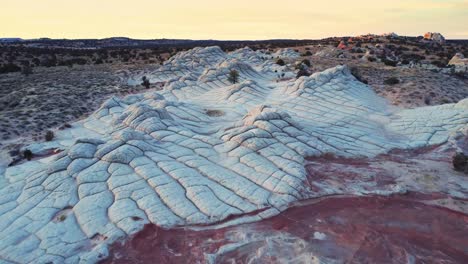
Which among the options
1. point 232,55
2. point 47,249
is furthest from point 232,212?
point 232,55

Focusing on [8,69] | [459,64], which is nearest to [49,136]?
[8,69]

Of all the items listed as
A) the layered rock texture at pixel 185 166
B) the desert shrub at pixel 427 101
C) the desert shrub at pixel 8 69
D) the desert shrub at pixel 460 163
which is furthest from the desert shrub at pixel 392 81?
the desert shrub at pixel 8 69

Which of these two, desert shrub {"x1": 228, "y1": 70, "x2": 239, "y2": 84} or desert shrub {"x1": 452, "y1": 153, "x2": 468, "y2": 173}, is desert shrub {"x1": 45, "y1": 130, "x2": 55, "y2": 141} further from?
desert shrub {"x1": 452, "y1": 153, "x2": 468, "y2": 173}

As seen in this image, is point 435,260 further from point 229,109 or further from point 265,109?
point 229,109

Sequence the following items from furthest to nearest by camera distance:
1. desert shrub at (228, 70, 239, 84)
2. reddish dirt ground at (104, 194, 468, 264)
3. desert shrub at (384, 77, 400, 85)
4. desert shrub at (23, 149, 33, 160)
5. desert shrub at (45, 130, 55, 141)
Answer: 1. desert shrub at (228, 70, 239, 84)
2. desert shrub at (384, 77, 400, 85)
3. desert shrub at (45, 130, 55, 141)
4. desert shrub at (23, 149, 33, 160)
5. reddish dirt ground at (104, 194, 468, 264)

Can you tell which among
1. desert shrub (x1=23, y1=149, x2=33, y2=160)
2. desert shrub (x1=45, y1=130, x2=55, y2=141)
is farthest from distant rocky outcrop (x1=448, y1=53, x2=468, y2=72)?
desert shrub (x1=23, y1=149, x2=33, y2=160)
